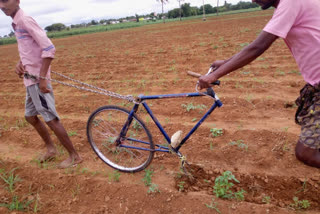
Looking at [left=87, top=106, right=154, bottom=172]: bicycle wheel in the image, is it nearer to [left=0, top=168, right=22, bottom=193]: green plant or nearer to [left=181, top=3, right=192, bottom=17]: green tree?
[left=0, top=168, right=22, bottom=193]: green plant

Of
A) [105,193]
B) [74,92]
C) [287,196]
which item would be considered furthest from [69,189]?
[74,92]

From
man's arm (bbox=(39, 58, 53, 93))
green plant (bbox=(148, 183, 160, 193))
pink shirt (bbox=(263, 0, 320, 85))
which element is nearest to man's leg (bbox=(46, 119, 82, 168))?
man's arm (bbox=(39, 58, 53, 93))

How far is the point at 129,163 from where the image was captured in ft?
10.0

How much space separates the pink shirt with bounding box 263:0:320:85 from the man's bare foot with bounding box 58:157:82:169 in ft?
8.95

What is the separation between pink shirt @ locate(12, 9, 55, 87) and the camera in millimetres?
2447

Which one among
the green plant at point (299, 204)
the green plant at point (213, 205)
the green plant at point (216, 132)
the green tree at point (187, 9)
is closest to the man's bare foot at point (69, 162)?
the green plant at point (213, 205)

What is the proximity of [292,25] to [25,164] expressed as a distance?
3.55 m

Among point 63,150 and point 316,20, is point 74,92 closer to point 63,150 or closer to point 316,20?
point 63,150

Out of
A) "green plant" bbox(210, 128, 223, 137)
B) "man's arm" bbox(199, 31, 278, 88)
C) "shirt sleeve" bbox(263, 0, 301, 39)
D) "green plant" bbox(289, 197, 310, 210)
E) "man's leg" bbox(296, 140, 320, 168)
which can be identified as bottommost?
"green plant" bbox(289, 197, 310, 210)

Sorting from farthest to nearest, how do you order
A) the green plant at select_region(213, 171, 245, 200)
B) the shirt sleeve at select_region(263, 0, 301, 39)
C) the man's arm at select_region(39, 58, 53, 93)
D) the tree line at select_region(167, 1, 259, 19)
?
the tree line at select_region(167, 1, 259, 19) < the man's arm at select_region(39, 58, 53, 93) < the green plant at select_region(213, 171, 245, 200) < the shirt sleeve at select_region(263, 0, 301, 39)

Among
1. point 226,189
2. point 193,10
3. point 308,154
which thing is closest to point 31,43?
point 226,189

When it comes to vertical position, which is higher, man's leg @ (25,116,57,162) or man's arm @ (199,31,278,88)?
man's arm @ (199,31,278,88)

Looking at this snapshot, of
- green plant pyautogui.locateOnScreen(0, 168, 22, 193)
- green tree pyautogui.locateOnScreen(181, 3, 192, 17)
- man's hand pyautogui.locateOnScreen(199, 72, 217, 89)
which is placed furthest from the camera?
green tree pyautogui.locateOnScreen(181, 3, 192, 17)

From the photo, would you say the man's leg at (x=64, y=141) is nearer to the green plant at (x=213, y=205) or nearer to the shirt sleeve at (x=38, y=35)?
the shirt sleeve at (x=38, y=35)
